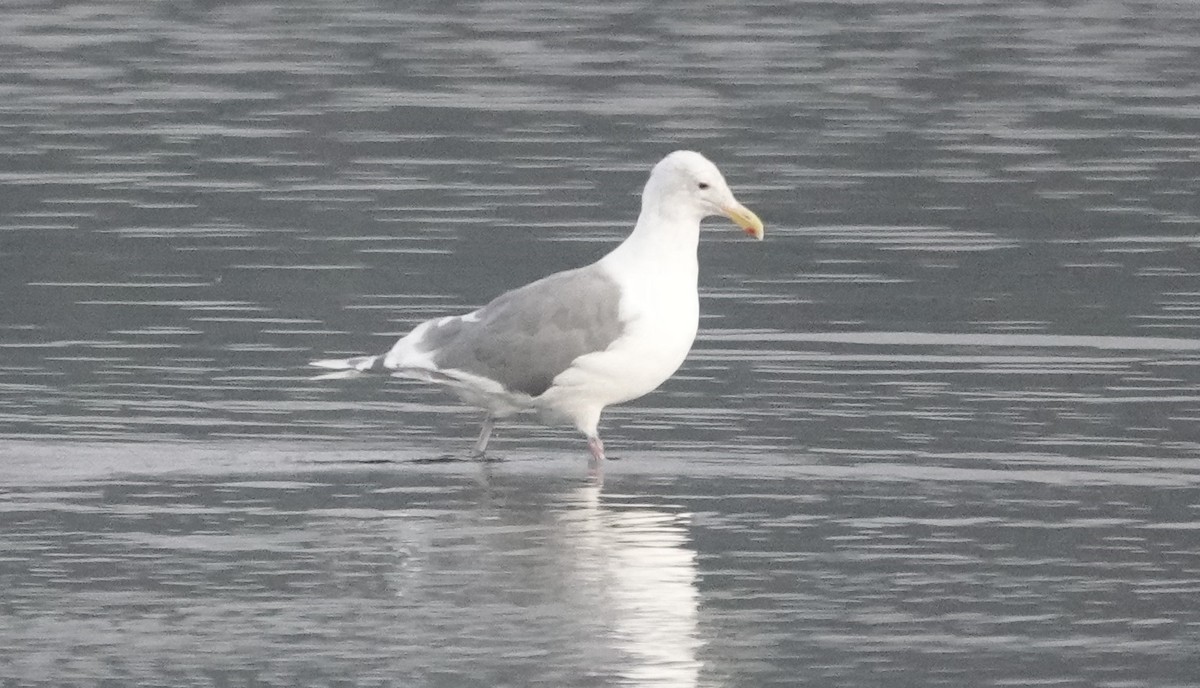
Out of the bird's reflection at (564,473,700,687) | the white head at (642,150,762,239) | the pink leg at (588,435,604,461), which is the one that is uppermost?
the white head at (642,150,762,239)

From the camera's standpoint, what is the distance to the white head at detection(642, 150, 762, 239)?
44.9ft

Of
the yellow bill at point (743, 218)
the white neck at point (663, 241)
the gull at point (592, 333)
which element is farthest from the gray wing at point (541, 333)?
the yellow bill at point (743, 218)

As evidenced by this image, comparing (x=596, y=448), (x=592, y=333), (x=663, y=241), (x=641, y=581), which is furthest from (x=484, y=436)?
(x=641, y=581)

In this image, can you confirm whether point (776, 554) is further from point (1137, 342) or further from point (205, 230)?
point (205, 230)

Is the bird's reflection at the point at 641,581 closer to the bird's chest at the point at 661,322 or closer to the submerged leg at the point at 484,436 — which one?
the bird's chest at the point at 661,322

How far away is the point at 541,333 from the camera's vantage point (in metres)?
13.4

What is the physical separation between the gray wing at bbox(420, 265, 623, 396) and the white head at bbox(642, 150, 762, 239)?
1.52 ft

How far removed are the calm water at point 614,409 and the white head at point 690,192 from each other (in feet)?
3.59

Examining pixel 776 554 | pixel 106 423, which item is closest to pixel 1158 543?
pixel 776 554

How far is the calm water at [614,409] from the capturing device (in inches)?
398

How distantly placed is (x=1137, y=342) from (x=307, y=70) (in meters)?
17.1

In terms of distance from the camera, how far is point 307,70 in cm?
3216

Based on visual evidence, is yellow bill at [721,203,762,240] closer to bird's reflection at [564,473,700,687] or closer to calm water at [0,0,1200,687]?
calm water at [0,0,1200,687]

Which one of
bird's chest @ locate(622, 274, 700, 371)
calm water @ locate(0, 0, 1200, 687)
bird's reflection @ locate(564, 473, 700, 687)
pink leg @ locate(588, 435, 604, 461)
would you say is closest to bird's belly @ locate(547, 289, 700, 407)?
bird's chest @ locate(622, 274, 700, 371)
